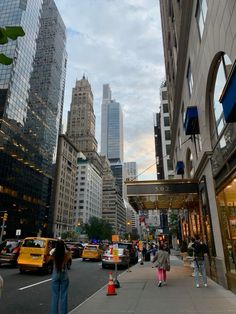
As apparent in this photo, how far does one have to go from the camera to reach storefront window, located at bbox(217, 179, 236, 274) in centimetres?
1020

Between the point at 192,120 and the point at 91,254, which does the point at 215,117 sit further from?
the point at 91,254

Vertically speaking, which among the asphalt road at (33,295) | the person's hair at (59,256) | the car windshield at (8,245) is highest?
the car windshield at (8,245)

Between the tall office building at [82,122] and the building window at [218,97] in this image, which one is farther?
the tall office building at [82,122]

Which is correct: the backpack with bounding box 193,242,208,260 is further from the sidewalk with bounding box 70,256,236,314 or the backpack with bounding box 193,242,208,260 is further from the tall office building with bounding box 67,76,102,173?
the tall office building with bounding box 67,76,102,173

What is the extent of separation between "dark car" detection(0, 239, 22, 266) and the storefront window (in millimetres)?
14942

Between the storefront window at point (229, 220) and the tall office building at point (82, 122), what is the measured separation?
543ft

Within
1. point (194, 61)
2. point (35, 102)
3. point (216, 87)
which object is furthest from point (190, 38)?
point (35, 102)

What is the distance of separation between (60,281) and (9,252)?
1470 cm

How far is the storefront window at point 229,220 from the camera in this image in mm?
10195

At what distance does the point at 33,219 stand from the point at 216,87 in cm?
9100

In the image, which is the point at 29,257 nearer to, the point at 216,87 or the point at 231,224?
the point at 231,224

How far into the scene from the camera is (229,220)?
1070 centimetres

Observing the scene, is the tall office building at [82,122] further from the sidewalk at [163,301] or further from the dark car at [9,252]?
the sidewalk at [163,301]

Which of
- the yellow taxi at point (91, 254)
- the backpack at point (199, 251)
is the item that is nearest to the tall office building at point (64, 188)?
the yellow taxi at point (91, 254)
